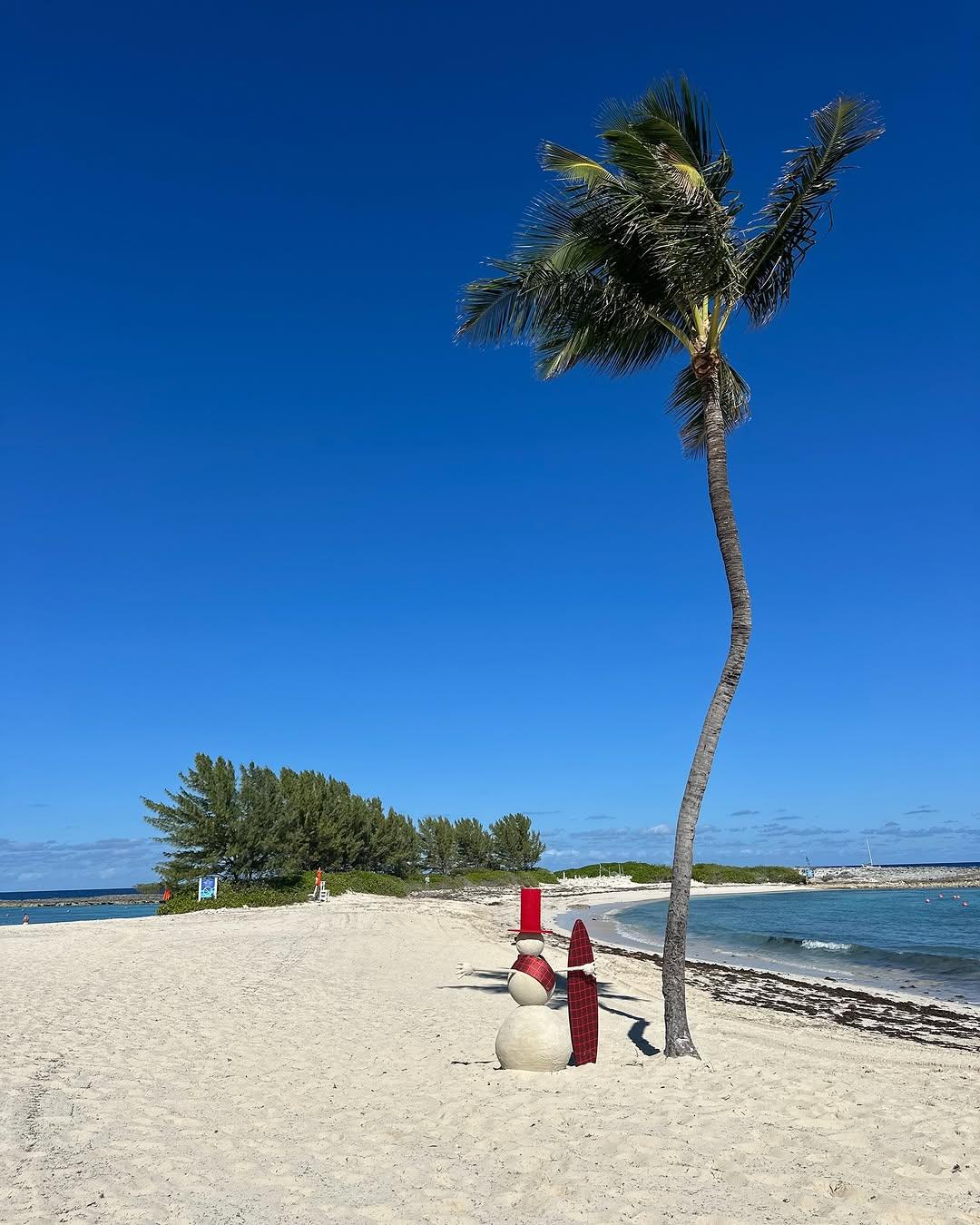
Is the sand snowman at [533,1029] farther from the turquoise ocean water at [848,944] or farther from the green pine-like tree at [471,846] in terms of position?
the green pine-like tree at [471,846]

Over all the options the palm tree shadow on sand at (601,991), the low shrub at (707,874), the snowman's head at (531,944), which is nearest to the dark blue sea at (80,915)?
the palm tree shadow on sand at (601,991)

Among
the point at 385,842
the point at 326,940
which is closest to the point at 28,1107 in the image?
the point at 326,940

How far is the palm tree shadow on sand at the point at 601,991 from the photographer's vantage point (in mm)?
10547

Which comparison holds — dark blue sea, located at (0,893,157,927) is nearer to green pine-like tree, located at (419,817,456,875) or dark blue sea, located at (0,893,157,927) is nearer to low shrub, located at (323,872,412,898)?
low shrub, located at (323,872,412,898)

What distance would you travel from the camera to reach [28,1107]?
22.9 feet

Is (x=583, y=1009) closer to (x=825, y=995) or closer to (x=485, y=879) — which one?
(x=825, y=995)

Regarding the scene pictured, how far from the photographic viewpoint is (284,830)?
44.5m

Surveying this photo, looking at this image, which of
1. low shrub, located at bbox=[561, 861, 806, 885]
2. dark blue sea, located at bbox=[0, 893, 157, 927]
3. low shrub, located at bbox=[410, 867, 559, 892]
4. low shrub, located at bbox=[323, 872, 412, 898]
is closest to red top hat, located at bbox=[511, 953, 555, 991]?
dark blue sea, located at bbox=[0, 893, 157, 927]

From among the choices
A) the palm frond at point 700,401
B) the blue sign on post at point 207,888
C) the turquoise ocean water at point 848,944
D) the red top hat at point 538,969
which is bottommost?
the turquoise ocean water at point 848,944

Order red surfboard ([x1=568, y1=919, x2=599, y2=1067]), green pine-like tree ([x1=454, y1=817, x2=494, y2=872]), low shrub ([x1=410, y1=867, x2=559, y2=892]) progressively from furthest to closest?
green pine-like tree ([x1=454, y1=817, x2=494, y2=872]), low shrub ([x1=410, y1=867, x2=559, y2=892]), red surfboard ([x1=568, y1=919, x2=599, y2=1067])

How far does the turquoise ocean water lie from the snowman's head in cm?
1460

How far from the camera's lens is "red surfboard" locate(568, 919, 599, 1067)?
27.8ft

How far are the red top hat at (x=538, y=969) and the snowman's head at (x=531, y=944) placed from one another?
71 mm

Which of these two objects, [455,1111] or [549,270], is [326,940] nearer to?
[455,1111]
